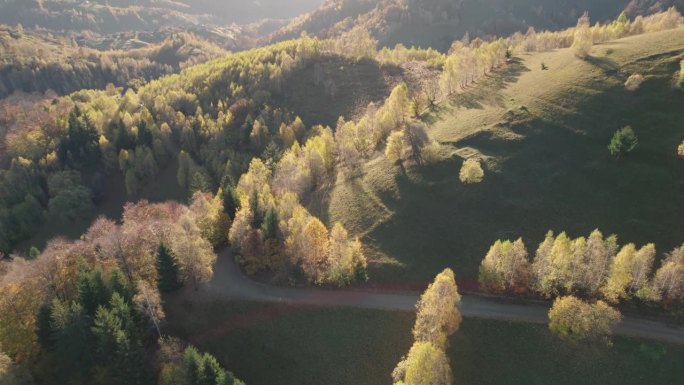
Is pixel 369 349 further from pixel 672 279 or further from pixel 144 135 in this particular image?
pixel 144 135

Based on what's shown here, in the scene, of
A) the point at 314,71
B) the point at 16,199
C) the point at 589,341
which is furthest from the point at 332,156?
the point at 16,199

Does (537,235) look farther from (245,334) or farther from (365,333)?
(245,334)

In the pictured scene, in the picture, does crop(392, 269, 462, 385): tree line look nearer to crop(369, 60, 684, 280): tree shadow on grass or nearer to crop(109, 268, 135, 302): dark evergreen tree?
crop(369, 60, 684, 280): tree shadow on grass

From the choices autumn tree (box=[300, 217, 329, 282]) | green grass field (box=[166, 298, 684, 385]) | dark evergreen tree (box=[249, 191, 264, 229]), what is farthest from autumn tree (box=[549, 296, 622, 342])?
dark evergreen tree (box=[249, 191, 264, 229])

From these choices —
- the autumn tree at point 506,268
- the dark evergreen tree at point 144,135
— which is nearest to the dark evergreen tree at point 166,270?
the autumn tree at point 506,268

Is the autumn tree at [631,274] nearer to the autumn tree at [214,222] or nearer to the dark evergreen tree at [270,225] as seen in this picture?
the dark evergreen tree at [270,225]
